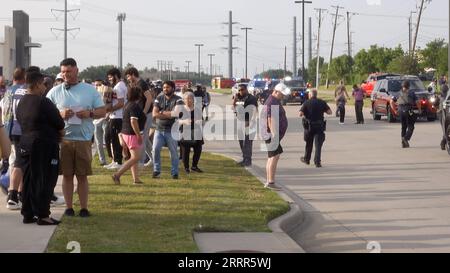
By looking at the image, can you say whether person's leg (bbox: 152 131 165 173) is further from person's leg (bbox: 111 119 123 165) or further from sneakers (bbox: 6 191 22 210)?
sneakers (bbox: 6 191 22 210)

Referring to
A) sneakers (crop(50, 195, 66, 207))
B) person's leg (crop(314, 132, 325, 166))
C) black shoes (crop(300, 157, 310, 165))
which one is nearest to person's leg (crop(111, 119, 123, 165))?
sneakers (crop(50, 195, 66, 207))

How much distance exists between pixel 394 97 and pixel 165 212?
22.4m

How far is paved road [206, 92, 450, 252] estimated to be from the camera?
9.85 metres

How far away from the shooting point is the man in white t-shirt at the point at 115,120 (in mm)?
14899

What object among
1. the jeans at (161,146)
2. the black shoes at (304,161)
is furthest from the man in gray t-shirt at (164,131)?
the black shoes at (304,161)

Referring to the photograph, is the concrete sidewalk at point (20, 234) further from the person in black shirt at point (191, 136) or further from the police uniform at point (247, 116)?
the police uniform at point (247, 116)

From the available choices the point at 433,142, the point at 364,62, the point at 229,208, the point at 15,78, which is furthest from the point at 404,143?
the point at 364,62

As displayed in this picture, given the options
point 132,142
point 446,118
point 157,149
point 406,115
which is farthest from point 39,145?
point 406,115

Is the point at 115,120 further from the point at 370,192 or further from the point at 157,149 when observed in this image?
the point at 370,192

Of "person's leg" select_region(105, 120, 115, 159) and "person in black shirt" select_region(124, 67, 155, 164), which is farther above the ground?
"person in black shirt" select_region(124, 67, 155, 164)

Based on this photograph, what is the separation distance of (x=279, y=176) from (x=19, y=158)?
7.16 metres

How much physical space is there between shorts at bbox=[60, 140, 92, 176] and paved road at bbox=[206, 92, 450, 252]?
2.90 meters

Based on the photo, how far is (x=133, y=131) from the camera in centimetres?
1295
